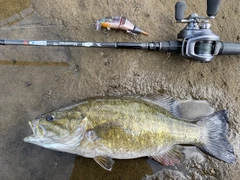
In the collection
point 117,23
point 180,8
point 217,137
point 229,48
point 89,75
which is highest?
point 180,8

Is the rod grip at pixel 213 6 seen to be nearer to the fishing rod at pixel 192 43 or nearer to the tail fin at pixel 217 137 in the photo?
the fishing rod at pixel 192 43

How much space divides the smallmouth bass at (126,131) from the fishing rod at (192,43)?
58 cm

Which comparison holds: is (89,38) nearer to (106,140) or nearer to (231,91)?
(106,140)

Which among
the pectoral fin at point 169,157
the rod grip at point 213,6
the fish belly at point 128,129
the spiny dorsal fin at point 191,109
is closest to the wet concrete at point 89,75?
the spiny dorsal fin at point 191,109

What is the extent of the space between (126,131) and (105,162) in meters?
0.40

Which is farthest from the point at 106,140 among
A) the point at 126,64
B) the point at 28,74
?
the point at 28,74

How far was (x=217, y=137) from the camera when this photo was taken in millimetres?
2744

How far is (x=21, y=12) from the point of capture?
2939 mm

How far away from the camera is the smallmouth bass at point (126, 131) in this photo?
2.47 meters

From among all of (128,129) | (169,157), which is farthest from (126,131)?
(169,157)

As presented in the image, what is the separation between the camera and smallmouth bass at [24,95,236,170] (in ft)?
8.11

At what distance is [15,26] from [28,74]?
599mm

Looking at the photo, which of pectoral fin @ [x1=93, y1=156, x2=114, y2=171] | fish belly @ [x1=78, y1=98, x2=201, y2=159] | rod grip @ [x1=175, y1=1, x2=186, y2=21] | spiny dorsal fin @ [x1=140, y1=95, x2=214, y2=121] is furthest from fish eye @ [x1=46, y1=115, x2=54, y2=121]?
rod grip @ [x1=175, y1=1, x2=186, y2=21]

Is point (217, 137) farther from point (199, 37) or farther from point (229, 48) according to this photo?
point (199, 37)
